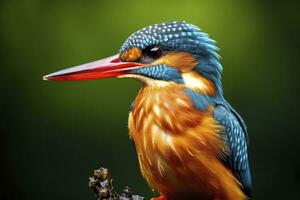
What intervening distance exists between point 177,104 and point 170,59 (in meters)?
0.10

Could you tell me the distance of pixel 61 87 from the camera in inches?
86.8

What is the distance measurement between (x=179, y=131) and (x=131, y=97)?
28.0 inches

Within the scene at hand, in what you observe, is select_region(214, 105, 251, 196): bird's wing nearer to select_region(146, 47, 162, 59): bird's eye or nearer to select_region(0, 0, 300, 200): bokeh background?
select_region(146, 47, 162, 59): bird's eye

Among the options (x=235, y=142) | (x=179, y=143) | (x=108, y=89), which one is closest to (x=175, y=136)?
(x=179, y=143)

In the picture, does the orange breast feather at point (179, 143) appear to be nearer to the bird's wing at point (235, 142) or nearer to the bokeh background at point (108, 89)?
the bird's wing at point (235, 142)

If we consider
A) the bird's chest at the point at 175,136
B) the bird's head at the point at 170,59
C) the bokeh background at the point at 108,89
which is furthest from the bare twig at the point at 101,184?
the bokeh background at the point at 108,89

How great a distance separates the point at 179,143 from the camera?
4.49 feet

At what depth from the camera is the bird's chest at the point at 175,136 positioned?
1368 mm

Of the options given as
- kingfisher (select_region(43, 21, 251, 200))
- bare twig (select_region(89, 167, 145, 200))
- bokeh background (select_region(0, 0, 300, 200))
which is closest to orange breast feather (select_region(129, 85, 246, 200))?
kingfisher (select_region(43, 21, 251, 200))

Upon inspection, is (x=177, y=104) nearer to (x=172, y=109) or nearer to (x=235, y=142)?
(x=172, y=109)

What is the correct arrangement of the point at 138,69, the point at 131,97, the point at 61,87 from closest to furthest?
the point at 138,69, the point at 131,97, the point at 61,87
